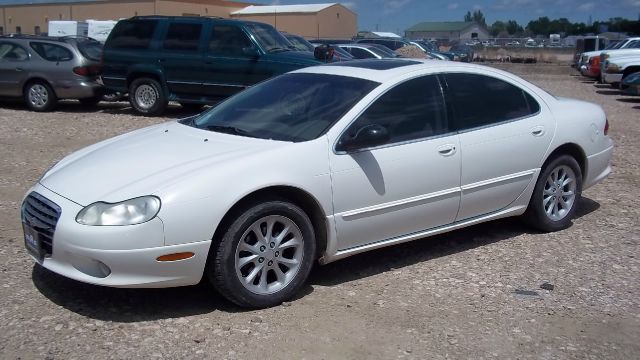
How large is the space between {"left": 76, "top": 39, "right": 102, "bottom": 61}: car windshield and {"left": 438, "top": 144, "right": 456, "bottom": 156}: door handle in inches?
447

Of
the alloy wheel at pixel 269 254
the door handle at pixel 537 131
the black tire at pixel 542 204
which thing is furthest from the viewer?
the black tire at pixel 542 204

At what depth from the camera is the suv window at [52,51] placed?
1464 cm

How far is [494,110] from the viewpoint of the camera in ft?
18.8

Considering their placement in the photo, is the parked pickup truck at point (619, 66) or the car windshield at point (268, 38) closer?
the car windshield at point (268, 38)

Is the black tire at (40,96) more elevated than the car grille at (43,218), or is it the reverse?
the black tire at (40,96)

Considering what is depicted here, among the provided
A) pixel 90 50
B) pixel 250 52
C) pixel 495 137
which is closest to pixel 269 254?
pixel 495 137

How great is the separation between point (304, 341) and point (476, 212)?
2108 mm

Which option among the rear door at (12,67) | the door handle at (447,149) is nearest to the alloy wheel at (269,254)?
the door handle at (447,149)

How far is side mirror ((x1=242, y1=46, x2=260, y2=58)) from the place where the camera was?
1272cm

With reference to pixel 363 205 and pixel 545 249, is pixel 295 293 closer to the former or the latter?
pixel 363 205

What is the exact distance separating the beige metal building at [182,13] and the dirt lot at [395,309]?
50363mm

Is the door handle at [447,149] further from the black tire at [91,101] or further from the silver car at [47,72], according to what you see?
the black tire at [91,101]

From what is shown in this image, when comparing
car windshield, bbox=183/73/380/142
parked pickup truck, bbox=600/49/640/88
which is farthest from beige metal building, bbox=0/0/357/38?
car windshield, bbox=183/73/380/142

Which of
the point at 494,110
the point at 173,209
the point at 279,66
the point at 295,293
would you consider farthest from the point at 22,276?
the point at 279,66
